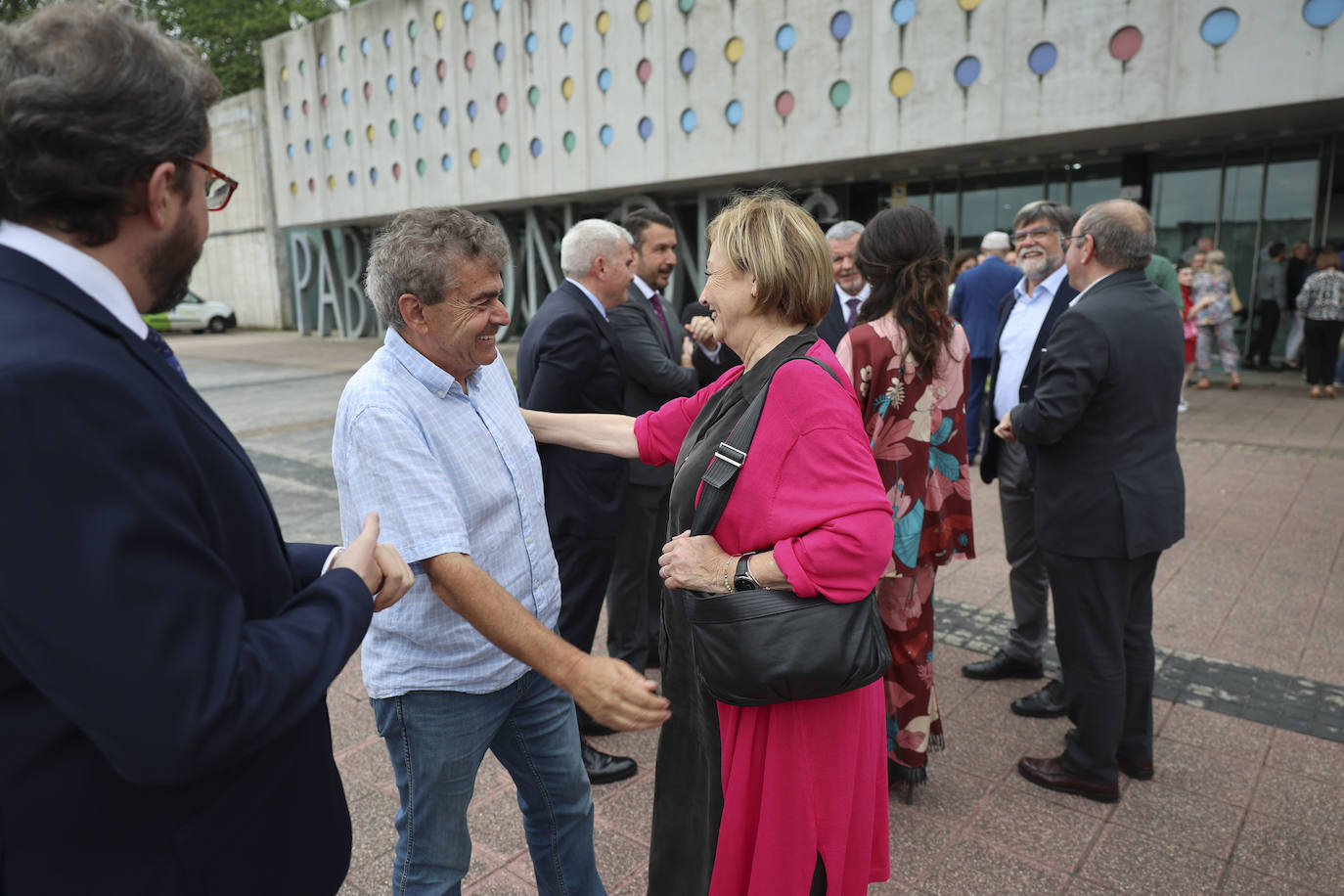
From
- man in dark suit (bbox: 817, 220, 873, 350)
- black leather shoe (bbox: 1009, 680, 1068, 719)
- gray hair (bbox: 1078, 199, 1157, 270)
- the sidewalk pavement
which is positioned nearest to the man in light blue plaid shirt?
the sidewalk pavement

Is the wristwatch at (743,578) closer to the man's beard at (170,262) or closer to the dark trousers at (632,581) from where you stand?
the man's beard at (170,262)

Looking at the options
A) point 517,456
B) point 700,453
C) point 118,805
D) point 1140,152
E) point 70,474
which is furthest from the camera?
point 1140,152

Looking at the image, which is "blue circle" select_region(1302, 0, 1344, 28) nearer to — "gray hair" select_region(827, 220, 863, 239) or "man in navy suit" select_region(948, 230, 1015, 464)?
"man in navy suit" select_region(948, 230, 1015, 464)

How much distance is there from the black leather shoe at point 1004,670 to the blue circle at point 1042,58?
1035 centimetres

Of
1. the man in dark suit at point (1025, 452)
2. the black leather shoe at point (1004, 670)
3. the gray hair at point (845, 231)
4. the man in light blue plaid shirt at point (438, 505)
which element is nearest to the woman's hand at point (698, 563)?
the man in light blue plaid shirt at point (438, 505)

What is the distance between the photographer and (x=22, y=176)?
97 cm

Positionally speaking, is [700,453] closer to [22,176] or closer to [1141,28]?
[22,176]

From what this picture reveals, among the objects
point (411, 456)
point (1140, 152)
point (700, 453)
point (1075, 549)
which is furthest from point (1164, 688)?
point (1140, 152)

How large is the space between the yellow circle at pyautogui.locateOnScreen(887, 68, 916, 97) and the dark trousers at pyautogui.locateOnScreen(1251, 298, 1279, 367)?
6.54 meters

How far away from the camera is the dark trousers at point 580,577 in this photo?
342 centimetres

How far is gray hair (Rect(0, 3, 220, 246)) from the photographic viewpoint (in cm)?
95

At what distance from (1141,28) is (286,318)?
1090 inches

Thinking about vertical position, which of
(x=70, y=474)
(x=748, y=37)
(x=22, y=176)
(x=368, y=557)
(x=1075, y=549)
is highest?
(x=748, y=37)

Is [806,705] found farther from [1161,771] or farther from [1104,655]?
[1161,771]
